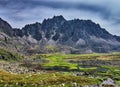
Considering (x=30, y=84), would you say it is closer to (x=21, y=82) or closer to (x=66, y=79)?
(x=21, y=82)

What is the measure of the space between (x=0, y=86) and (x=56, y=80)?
1047 inches

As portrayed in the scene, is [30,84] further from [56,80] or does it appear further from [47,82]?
[56,80]

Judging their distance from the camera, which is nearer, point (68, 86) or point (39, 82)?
point (68, 86)

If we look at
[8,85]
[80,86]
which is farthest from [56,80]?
[8,85]

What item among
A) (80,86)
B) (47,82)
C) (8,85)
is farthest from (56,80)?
(8,85)

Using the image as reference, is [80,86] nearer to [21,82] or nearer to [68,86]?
[68,86]

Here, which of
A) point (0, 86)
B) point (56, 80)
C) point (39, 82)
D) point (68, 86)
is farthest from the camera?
point (56, 80)

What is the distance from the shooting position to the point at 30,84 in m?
97.0

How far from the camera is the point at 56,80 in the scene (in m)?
110

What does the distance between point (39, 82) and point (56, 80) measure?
980cm

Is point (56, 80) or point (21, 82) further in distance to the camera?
point (56, 80)

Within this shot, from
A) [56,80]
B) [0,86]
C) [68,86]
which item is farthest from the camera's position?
[56,80]

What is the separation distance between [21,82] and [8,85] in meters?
8.65

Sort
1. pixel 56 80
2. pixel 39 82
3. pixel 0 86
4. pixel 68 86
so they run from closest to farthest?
1. pixel 0 86
2. pixel 68 86
3. pixel 39 82
4. pixel 56 80
